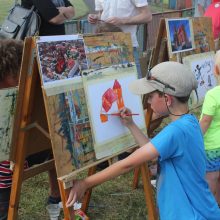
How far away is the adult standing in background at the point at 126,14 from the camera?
12.3ft

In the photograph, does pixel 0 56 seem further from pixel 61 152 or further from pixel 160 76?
pixel 160 76

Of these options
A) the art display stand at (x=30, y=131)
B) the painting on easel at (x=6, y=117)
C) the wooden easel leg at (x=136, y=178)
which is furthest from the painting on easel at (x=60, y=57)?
the wooden easel leg at (x=136, y=178)

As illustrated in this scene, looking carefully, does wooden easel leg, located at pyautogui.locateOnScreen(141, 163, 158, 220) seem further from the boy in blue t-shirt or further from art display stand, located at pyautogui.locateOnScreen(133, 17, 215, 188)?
art display stand, located at pyautogui.locateOnScreen(133, 17, 215, 188)

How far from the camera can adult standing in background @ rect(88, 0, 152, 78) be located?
3.76 m

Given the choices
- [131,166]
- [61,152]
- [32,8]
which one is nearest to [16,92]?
[61,152]

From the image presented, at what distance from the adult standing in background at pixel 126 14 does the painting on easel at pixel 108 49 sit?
36.7 inches

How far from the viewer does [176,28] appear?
3.48 meters

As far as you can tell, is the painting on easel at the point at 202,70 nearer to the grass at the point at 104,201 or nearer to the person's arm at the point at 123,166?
the grass at the point at 104,201

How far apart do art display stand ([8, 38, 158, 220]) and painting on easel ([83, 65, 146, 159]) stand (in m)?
0.14

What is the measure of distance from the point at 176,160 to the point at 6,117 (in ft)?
3.25

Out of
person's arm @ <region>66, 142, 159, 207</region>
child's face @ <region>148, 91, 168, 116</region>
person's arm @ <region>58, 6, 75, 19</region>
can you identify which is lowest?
person's arm @ <region>66, 142, 159, 207</region>

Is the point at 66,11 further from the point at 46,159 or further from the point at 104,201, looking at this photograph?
the point at 104,201

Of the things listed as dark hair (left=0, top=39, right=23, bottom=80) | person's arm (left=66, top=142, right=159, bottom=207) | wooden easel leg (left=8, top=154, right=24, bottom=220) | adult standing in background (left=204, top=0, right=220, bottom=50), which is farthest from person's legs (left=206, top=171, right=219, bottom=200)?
adult standing in background (left=204, top=0, right=220, bottom=50)

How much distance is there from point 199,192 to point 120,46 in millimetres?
1133
